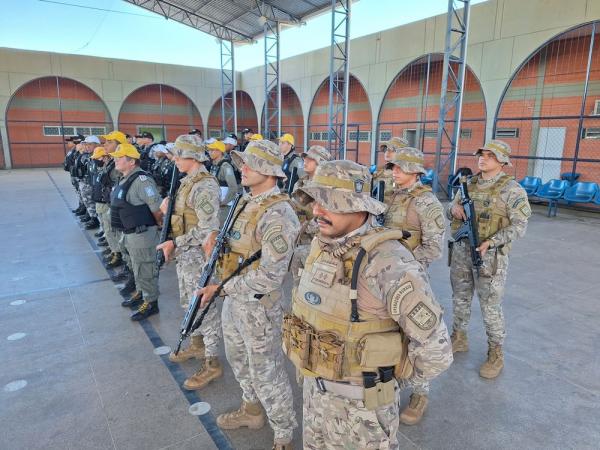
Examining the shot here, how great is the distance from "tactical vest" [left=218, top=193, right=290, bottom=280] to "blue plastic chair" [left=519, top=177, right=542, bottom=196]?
1101cm

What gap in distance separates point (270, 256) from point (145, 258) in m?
2.54

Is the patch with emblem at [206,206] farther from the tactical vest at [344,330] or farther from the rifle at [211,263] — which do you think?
the tactical vest at [344,330]

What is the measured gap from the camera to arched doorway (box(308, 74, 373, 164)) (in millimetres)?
18609

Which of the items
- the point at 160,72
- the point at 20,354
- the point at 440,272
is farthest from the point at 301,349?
the point at 160,72

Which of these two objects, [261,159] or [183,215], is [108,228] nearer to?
[183,215]

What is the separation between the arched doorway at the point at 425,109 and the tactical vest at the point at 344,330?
1336cm

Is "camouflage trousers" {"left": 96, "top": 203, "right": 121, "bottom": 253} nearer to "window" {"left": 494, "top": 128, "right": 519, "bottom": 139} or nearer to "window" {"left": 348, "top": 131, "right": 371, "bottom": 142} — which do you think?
"window" {"left": 494, "top": 128, "right": 519, "bottom": 139}

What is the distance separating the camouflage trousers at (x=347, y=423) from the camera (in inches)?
66.0

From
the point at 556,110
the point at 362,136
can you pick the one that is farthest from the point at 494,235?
the point at 362,136

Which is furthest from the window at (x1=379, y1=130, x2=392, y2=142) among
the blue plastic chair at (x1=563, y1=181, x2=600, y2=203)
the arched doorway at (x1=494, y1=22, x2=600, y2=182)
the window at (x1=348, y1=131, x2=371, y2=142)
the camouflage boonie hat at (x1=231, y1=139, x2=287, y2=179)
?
the camouflage boonie hat at (x1=231, y1=139, x2=287, y2=179)

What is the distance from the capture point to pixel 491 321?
3.27 meters

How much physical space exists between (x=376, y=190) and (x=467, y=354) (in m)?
1.71

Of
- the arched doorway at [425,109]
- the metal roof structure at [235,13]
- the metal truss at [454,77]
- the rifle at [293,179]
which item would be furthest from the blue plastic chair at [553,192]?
the metal roof structure at [235,13]

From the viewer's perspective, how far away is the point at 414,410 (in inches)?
107
